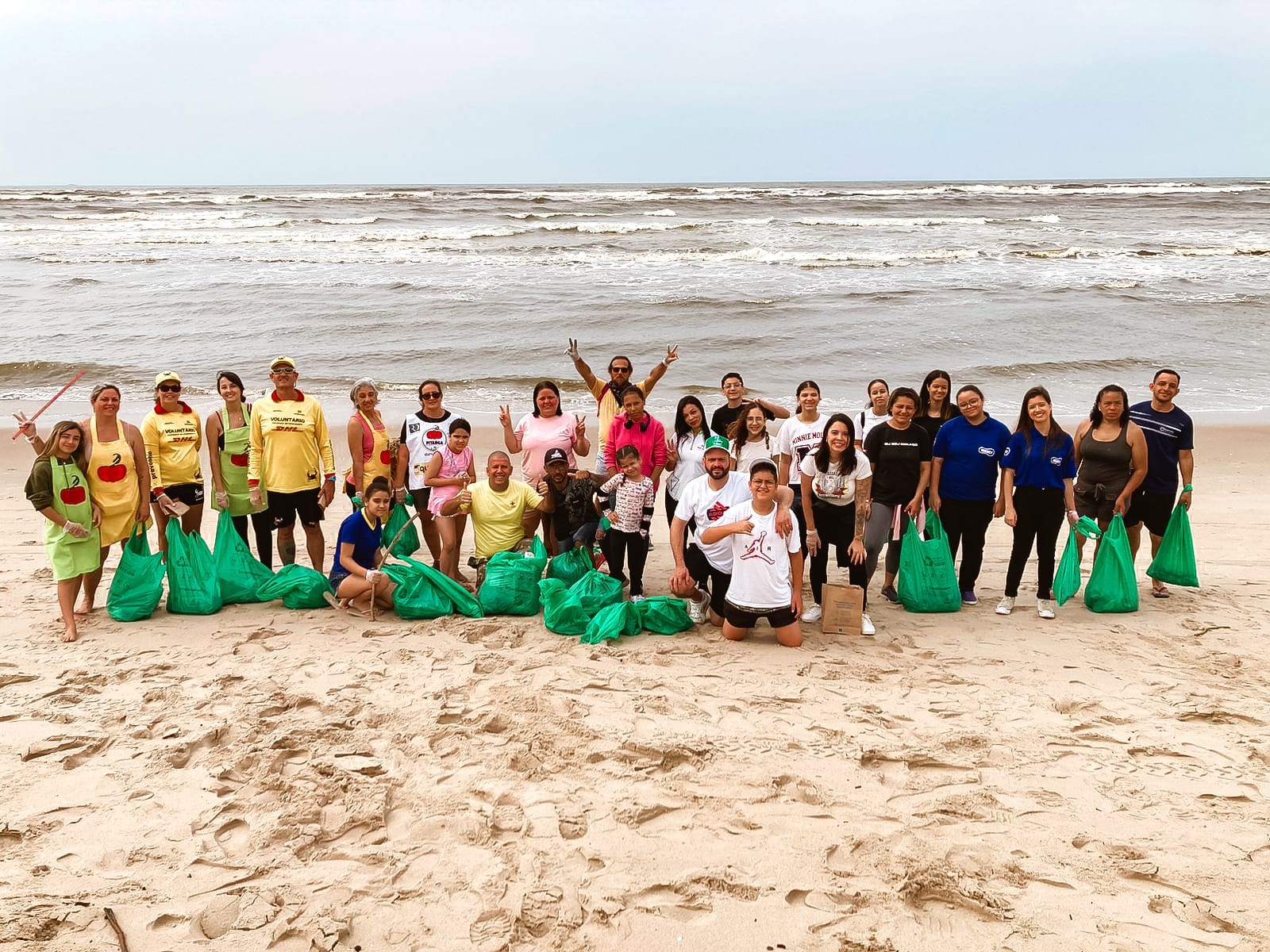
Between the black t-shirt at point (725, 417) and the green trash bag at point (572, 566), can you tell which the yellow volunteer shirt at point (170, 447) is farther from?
the black t-shirt at point (725, 417)

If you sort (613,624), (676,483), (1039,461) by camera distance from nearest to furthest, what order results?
1. (613,624)
2. (1039,461)
3. (676,483)

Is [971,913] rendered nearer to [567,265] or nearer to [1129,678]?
[1129,678]

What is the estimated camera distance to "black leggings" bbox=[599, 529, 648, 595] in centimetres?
618

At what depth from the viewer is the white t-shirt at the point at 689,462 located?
21.0 feet

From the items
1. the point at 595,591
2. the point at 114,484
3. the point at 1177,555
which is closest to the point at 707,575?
the point at 595,591

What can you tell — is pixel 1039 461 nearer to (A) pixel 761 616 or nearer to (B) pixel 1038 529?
Result: (B) pixel 1038 529

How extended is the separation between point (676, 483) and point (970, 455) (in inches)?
75.0

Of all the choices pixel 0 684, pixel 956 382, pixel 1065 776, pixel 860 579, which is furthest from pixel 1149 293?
pixel 0 684

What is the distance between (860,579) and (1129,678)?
1.56m

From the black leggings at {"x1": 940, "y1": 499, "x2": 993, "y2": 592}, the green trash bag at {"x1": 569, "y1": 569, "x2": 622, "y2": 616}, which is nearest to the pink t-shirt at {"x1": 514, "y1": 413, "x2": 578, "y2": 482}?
the green trash bag at {"x1": 569, "y1": 569, "x2": 622, "y2": 616}

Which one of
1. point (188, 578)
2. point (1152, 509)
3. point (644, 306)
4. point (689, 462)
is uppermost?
point (644, 306)

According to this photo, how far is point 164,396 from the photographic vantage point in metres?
6.02

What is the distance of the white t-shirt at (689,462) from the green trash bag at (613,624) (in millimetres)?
1013

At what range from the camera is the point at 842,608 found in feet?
18.6
